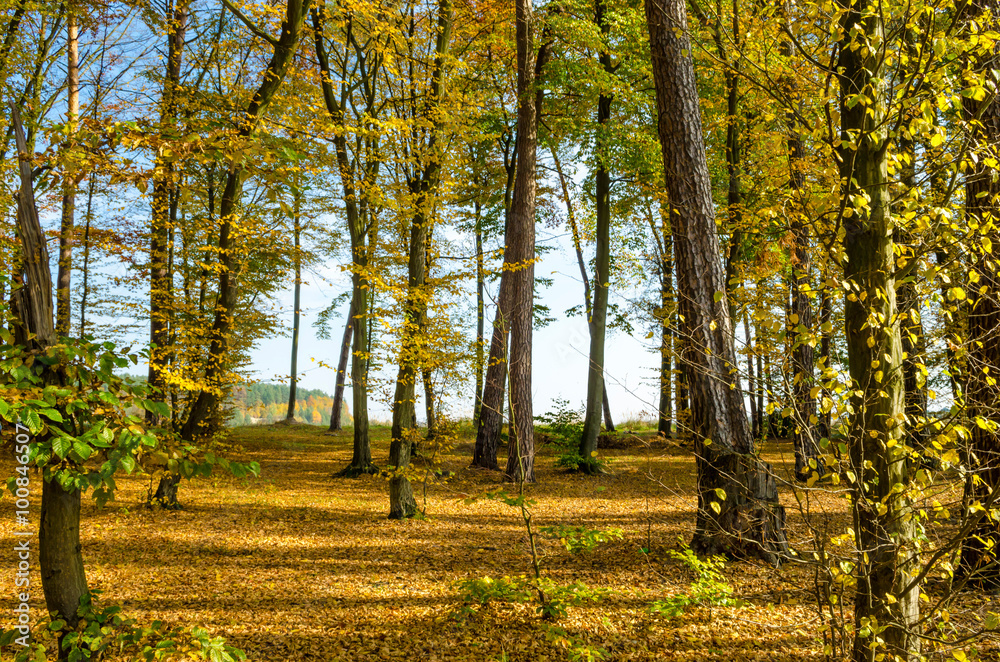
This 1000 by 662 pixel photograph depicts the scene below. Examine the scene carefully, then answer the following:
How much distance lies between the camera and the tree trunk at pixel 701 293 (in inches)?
193

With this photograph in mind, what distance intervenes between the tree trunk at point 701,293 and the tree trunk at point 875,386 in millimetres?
2345

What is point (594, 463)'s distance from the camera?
11039 millimetres

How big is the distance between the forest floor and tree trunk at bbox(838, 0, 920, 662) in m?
0.24

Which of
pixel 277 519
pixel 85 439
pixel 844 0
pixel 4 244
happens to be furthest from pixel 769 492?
pixel 4 244

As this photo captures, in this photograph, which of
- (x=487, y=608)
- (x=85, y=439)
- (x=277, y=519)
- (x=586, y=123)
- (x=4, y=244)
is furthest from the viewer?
(x=586, y=123)

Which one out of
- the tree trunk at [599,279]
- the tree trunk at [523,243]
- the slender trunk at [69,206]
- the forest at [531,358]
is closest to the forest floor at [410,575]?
the forest at [531,358]

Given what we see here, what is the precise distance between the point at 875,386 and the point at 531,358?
7849 mm

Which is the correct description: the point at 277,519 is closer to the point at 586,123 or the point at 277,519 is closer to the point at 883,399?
the point at 883,399

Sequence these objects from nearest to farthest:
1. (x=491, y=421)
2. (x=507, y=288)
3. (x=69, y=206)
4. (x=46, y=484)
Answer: (x=46, y=484), (x=69, y=206), (x=507, y=288), (x=491, y=421)

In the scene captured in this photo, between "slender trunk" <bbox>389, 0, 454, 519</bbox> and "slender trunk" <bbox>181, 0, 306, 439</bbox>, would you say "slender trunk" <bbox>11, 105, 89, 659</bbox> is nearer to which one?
"slender trunk" <bbox>389, 0, 454, 519</bbox>

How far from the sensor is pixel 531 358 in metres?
10.2

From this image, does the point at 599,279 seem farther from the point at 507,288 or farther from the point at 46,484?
the point at 46,484

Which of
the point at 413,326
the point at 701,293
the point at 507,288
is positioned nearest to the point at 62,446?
the point at 701,293

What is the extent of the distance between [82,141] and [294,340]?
1664 cm
